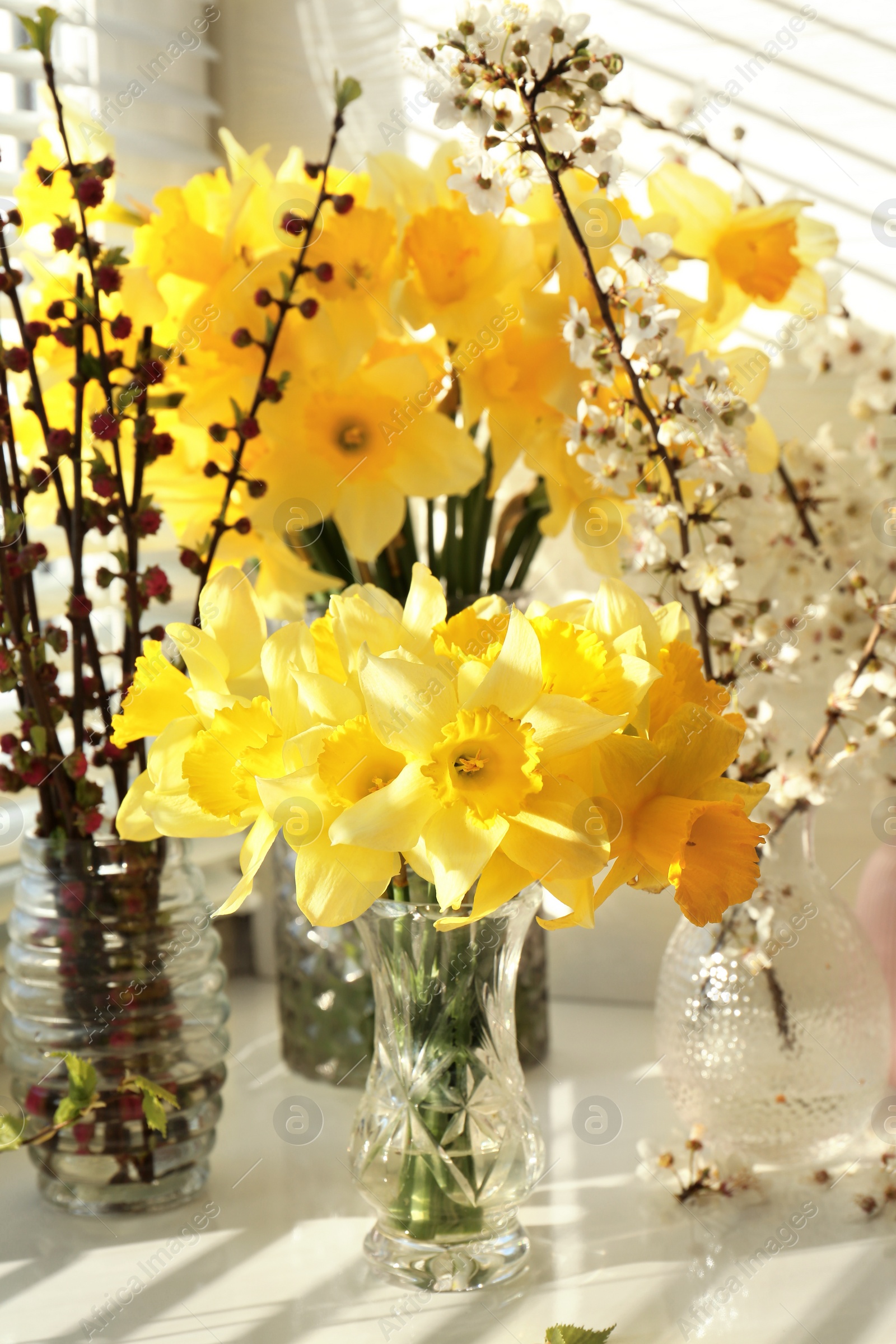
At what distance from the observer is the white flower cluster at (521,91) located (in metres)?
0.66

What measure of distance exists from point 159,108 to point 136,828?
2.42 feet

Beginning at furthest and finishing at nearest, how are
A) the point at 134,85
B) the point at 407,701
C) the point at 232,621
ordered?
1. the point at 134,85
2. the point at 232,621
3. the point at 407,701

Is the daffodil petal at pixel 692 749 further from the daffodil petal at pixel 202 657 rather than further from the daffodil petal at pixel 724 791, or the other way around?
the daffodil petal at pixel 202 657

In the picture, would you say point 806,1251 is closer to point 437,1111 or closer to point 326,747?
point 437,1111

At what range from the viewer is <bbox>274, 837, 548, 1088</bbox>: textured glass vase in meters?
0.95

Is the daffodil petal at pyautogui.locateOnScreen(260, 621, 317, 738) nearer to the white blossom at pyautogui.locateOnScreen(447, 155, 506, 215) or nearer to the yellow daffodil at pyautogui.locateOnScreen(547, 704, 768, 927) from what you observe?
the yellow daffodil at pyautogui.locateOnScreen(547, 704, 768, 927)

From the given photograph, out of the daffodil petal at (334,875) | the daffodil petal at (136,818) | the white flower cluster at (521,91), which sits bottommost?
the daffodil petal at (334,875)

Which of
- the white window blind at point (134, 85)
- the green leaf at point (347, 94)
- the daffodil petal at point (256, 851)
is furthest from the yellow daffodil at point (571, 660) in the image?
the white window blind at point (134, 85)

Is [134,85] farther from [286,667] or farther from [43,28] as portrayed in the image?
[286,667]

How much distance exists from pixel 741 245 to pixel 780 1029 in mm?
497

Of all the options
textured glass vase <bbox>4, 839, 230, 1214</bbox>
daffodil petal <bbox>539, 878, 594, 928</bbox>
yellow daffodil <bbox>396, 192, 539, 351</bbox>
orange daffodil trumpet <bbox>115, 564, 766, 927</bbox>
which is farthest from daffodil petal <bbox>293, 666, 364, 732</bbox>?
yellow daffodil <bbox>396, 192, 539, 351</bbox>

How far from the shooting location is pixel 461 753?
540 mm

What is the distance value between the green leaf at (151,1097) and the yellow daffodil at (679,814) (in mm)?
274

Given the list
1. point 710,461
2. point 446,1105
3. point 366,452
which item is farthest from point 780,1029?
point 366,452
